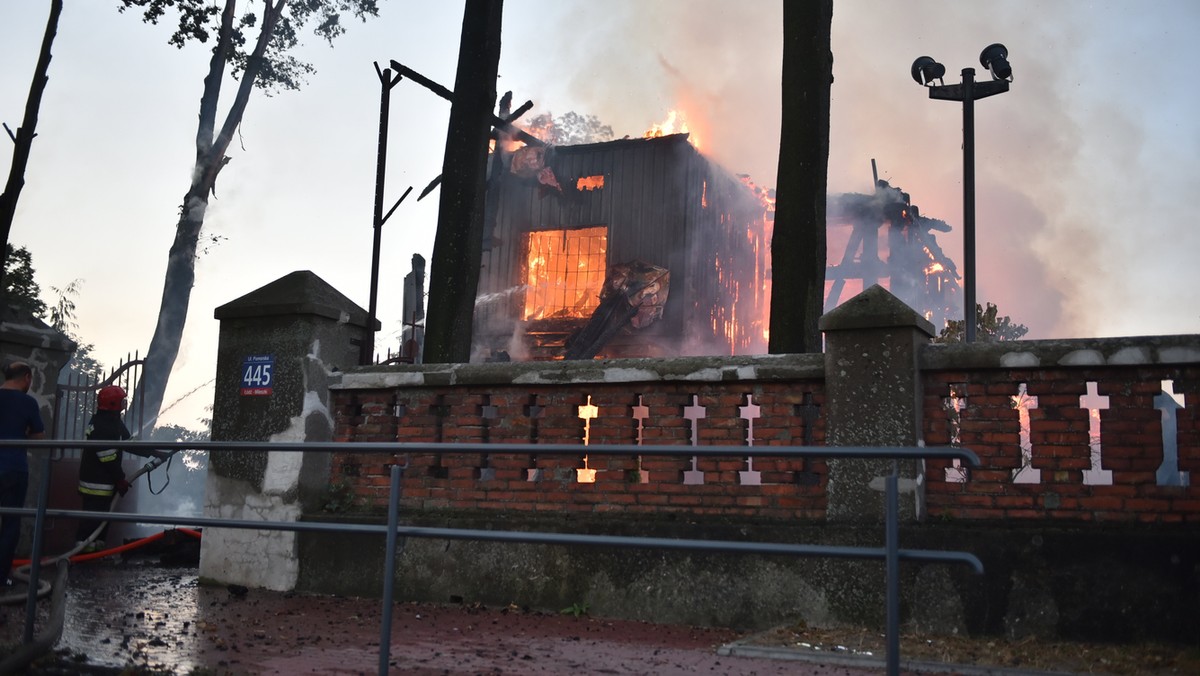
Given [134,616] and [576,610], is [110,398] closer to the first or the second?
[134,616]

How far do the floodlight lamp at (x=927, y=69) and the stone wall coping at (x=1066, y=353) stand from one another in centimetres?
741

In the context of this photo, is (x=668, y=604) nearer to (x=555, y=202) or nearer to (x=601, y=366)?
(x=601, y=366)

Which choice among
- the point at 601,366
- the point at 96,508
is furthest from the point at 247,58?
the point at 601,366

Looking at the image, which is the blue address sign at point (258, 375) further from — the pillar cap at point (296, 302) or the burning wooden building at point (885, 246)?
the burning wooden building at point (885, 246)

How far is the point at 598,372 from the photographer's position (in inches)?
285

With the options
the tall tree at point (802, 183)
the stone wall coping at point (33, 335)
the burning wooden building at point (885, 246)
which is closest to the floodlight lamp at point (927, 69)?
the tall tree at point (802, 183)

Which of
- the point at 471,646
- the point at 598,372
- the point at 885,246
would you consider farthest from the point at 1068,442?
the point at 885,246

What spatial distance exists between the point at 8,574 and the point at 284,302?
116 inches

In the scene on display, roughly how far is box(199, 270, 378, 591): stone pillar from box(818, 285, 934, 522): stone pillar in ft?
13.4

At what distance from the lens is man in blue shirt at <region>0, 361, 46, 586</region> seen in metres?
7.57

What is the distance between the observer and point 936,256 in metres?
31.0

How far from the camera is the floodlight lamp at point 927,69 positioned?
12781 millimetres

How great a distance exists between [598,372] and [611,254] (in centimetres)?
1788

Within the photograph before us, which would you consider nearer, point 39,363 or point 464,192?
point 39,363
